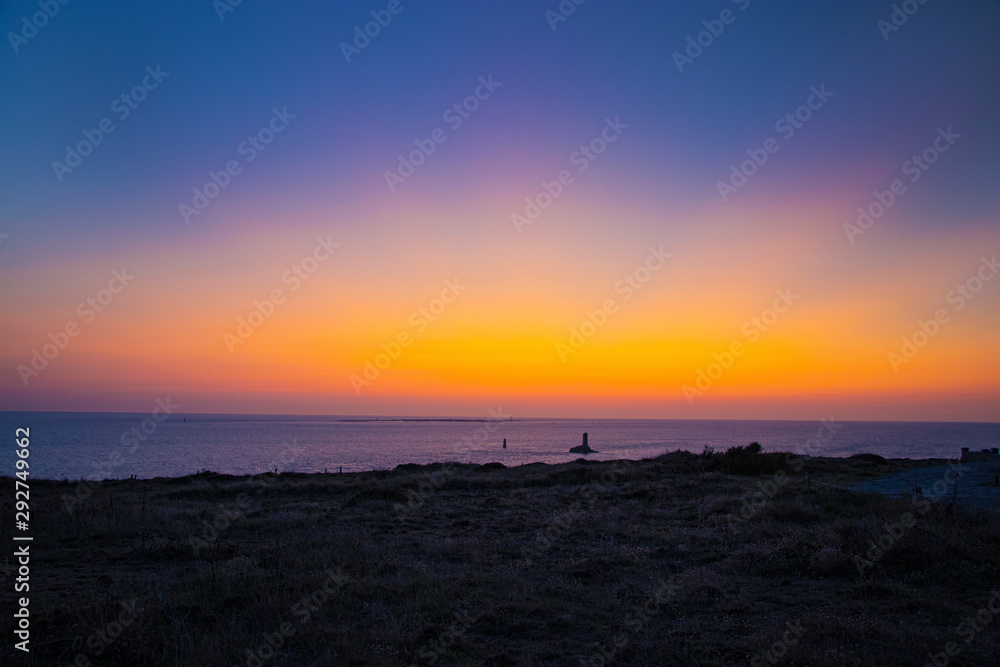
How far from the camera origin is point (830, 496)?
19875 millimetres

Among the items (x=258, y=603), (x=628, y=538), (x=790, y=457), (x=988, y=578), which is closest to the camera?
(x=258, y=603)

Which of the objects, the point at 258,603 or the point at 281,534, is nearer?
the point at 258,603

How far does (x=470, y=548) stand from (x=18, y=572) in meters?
8.90

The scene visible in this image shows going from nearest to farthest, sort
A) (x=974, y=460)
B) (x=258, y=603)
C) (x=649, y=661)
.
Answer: (x=649, y=661) < (x=258, y=603) < (x=974, y=460)

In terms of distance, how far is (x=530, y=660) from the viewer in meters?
7.34

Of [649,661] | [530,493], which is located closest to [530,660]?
[649,661]

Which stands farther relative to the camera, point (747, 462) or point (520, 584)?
point (747, 462)

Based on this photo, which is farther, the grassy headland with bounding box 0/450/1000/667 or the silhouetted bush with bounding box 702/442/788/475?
the silhouetted bush with bounding box 702/442/788/475

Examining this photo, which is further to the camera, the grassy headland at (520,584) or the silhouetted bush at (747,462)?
the silhouetted bush at (747,462)

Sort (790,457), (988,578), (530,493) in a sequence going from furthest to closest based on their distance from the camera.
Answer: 1. (790,457)
2. (530,493)
3. (988,578)

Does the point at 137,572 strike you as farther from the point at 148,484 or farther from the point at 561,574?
the point at 148,484

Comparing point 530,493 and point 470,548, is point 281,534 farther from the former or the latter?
point 530,493

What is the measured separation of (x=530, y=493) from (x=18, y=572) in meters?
18.6

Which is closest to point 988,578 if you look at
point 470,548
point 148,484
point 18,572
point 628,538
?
point 628,538
